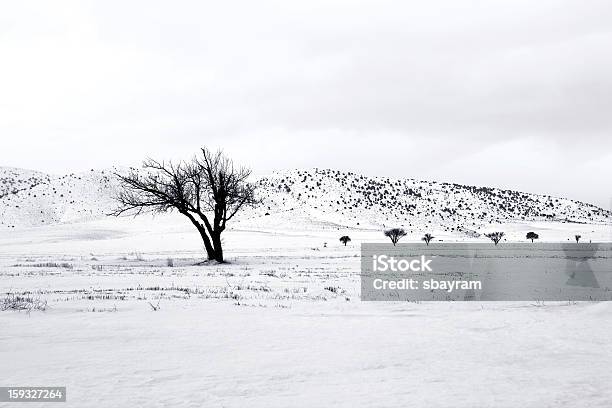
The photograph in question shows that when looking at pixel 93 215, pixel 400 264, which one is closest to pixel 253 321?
pixel 400 264

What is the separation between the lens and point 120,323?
27.9 feet

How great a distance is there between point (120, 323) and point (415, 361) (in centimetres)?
521

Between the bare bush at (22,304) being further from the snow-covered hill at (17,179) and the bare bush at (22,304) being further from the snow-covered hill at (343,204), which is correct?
the snow-covered hill at (17,179)

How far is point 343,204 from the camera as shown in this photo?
106 meters

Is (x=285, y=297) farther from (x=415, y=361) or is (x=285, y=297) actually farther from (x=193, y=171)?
(x=193, y=171)

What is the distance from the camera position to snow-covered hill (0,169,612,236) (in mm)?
93812

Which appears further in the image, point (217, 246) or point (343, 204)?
point (343, 204)

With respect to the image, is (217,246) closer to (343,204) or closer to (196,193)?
(196,193)

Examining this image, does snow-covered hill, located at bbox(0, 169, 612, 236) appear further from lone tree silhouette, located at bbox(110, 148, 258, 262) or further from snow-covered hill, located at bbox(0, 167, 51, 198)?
lone tree silhouette, located at bbox(110, 148, 258, 262)

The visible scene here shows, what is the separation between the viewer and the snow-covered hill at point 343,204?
9381cm

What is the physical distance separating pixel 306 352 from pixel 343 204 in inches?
3911

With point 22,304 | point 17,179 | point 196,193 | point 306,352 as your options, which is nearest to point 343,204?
point 196,193

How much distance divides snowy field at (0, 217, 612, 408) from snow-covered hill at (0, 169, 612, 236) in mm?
75181

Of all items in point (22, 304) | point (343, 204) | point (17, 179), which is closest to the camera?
point (22, 304)
